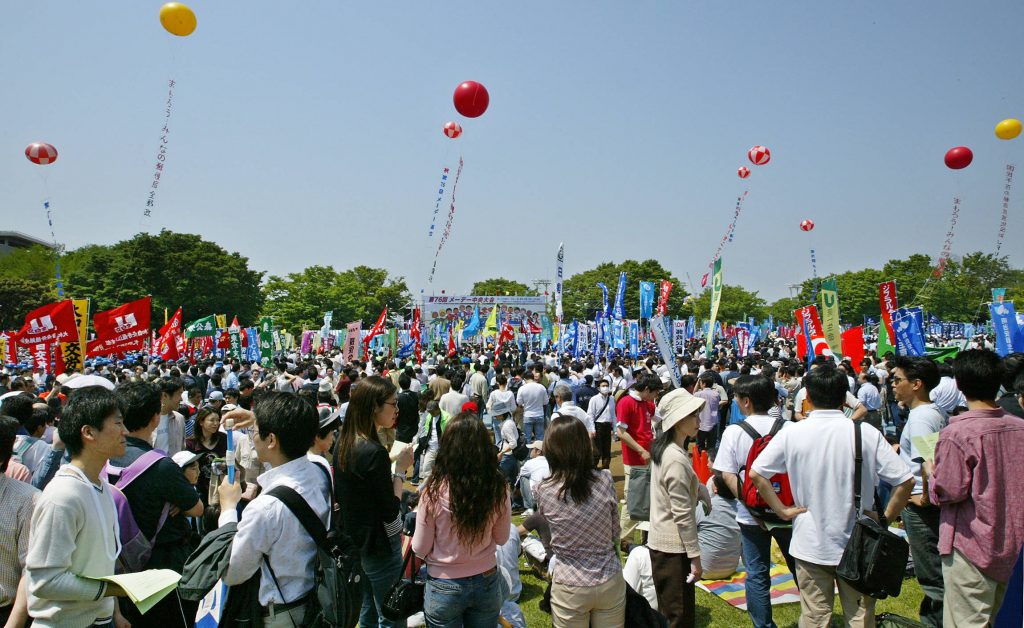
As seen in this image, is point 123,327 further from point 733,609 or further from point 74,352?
point 733,609

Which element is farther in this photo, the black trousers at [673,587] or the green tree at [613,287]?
the green tree at [613,287]

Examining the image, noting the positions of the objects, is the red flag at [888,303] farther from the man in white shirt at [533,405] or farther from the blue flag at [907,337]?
the man in white shirt at [533,405]

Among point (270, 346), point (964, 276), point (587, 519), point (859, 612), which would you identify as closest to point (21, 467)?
point (587, 519)

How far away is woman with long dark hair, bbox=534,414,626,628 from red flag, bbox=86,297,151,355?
35.9 ft

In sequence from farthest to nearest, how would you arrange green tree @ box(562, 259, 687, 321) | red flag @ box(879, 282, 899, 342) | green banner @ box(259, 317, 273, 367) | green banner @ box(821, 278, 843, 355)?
green tree @ box(562, 259, 687, 321), green banner @ box(259, 317, 273, 367), red flag @ box(879, 282, 899, 342), green banner @ box(821, 278, 843, 355)

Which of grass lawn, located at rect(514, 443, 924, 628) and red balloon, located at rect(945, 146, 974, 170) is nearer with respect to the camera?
grass lawn, located at rect(514, 443, 924, 628)

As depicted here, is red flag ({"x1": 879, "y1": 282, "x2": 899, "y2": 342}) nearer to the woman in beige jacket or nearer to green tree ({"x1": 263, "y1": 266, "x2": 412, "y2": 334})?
the woman in beige jacket

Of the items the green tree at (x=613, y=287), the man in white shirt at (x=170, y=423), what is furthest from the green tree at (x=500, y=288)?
the man in white shirt at (x=170, y=423)

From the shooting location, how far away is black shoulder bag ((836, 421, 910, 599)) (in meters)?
2.91

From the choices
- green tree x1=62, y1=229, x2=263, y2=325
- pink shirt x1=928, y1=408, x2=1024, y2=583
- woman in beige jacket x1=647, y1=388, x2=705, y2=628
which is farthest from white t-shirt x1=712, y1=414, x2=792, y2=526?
green tree x1=62, y1=229, x2=263, y2=325

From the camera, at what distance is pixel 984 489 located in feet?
9.21

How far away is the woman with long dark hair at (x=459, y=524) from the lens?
9.01 feet

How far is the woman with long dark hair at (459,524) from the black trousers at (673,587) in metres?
1.25

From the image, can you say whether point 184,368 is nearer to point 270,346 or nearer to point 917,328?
point 270,346
